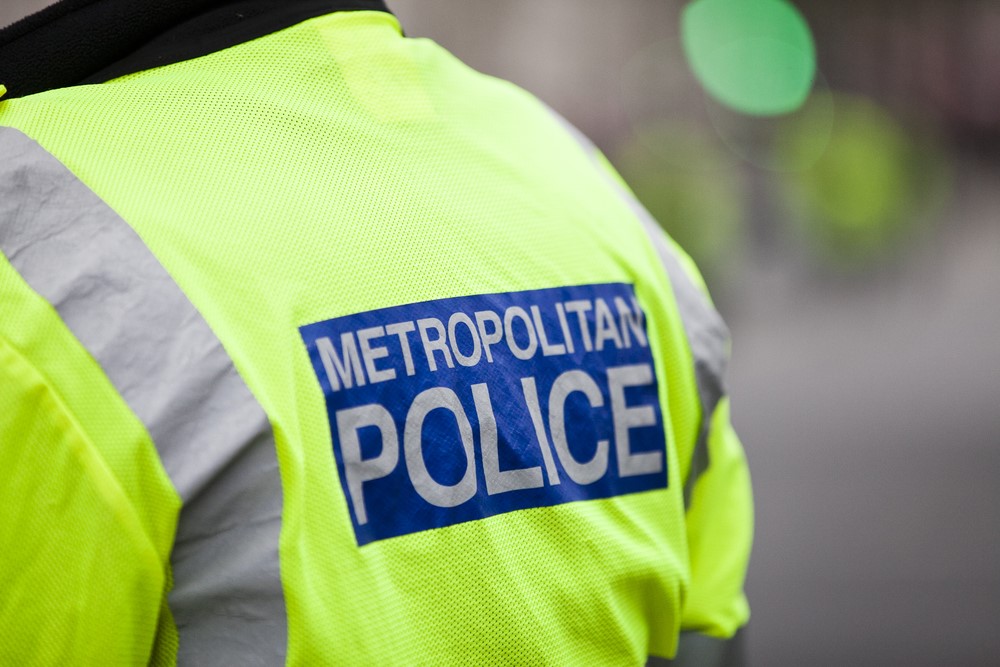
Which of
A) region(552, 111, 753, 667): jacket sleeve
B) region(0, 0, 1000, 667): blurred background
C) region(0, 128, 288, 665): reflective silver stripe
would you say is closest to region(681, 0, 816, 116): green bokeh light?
region(0, 0, 1000, 667): blurred background

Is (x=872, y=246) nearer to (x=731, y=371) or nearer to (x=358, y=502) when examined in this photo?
(x=731, y=371)

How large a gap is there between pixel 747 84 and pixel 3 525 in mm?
13557

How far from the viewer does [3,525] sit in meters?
0.79

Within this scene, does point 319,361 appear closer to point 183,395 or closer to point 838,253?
point 183,395

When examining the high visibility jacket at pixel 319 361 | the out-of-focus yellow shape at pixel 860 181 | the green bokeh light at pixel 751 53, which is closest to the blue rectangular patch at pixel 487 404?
the high visibility jacket at pixel 319 361

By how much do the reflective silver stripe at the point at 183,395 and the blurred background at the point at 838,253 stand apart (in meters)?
2.62

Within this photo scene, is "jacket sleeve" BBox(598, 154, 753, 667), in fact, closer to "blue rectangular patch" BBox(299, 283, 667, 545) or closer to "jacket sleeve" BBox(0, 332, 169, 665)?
"blue rectangular patch" BBox(299, 283, 667, 545)

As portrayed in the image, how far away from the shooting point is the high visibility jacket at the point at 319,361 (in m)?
0.83

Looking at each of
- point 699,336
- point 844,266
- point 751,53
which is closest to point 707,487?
point 699,336

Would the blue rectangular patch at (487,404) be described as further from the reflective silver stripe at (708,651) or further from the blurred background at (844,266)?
the blurred background at (844,266)

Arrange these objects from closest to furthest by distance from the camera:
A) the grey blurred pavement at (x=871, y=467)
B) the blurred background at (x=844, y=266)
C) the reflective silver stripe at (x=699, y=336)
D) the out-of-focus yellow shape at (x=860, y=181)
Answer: the reflective silver stripe at (x=699, y=336)
the grey blurred pavement at (x=871, y=467)
the blurred background at (x=844, y=266)
the out-of-focus yellow shape at (x=860, y=181)

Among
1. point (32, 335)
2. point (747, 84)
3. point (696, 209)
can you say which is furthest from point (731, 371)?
point (32, 335)

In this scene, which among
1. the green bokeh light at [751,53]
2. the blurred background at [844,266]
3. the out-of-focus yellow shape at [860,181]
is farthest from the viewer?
the green bokeh light at [751,53]

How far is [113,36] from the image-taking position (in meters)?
1.02
